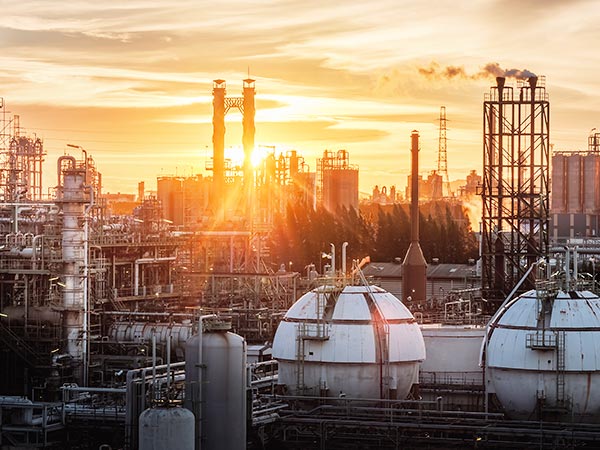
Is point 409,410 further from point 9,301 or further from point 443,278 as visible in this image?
point 443,278

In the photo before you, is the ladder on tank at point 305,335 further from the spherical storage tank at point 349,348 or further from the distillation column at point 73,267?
the distillation column at point 73,267

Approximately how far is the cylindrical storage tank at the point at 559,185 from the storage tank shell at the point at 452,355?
275ft

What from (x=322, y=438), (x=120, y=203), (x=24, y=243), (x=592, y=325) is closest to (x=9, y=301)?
(x=24, y=243)

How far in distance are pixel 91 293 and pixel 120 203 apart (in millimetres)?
80006

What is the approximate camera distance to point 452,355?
34.7 metres

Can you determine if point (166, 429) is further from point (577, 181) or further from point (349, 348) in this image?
point (577, 181)

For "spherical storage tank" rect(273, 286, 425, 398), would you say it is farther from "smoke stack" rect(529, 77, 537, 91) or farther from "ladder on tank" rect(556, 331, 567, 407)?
"smoke stack" rect(529, 77, 537, 91)

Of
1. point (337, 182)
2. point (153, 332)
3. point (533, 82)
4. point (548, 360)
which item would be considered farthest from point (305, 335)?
point (337, 182)

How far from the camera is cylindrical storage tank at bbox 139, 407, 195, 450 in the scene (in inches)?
966

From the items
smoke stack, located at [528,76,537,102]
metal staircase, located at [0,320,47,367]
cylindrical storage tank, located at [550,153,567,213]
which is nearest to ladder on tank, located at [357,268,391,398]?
metal staircase, located at [0,320,47,367]

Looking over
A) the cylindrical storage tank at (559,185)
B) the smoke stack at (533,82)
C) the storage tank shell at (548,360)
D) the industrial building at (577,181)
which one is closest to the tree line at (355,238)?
the smoke stack at (533,82)

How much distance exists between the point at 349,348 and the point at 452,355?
4963 mm

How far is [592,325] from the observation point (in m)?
30.1

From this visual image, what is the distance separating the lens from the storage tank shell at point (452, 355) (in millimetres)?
34469
